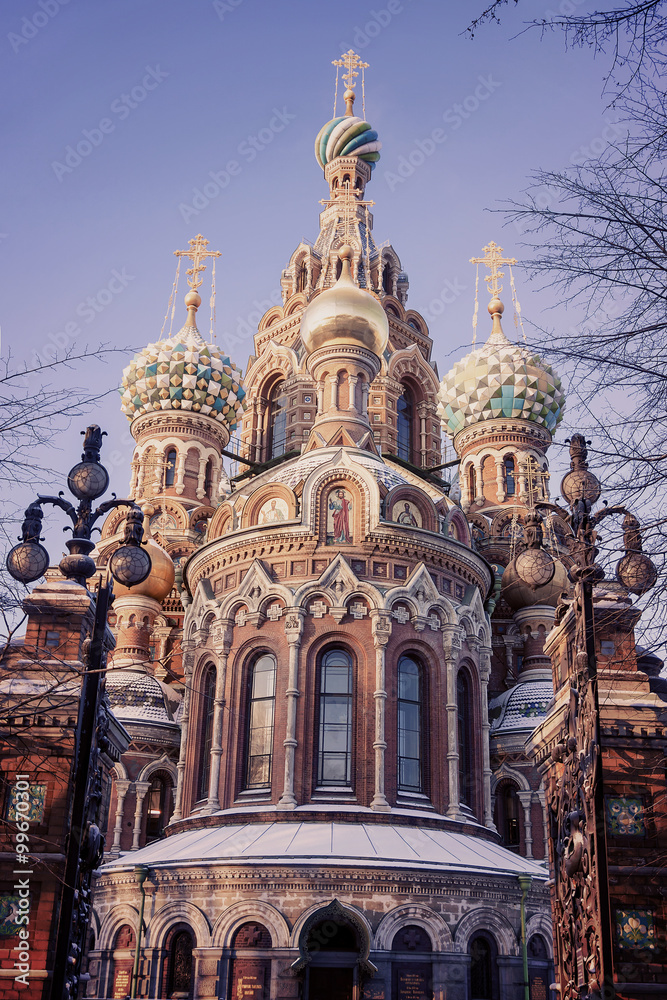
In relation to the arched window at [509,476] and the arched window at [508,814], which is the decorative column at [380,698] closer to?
the arched window at [508,814]

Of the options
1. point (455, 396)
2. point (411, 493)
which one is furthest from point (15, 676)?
point (455, 396)

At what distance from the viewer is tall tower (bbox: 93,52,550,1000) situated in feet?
54.7

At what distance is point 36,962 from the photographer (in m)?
11.0

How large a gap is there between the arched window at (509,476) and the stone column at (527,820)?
10497mm

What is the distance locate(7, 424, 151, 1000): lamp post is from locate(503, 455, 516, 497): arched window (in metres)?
21.4

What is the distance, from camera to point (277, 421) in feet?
96.6

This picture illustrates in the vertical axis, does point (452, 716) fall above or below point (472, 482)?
below

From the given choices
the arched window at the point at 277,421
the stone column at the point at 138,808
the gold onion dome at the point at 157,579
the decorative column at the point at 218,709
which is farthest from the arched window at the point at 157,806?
the arched window at the point at 277,421

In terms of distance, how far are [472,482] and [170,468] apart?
956cm

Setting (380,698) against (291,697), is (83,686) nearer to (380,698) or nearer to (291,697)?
(291,697)

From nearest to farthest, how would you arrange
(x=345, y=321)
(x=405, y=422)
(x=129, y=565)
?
1. (x=129, y=565)
2. (x=345, y=321)
3. (x=405, y=422)

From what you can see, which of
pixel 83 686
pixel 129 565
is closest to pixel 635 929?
pixel 83 686

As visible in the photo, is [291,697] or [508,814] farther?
[508,814]

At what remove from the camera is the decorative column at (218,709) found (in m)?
19.5
